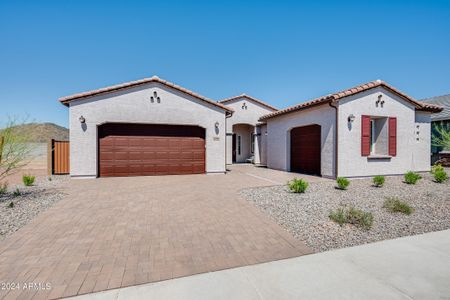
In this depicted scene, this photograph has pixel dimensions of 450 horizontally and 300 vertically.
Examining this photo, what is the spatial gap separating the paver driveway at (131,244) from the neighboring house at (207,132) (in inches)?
201

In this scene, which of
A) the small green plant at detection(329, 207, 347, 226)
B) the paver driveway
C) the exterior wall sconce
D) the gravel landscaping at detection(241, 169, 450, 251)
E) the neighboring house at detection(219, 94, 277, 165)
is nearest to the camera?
the paver driveway

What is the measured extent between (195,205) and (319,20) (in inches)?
378

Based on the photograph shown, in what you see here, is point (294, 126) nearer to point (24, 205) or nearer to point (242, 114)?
point (242, 114)

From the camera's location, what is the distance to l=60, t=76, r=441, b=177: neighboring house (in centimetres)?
1005

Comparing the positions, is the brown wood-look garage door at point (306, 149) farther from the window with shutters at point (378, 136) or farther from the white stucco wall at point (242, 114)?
the white stucco wall at point (242, 114)

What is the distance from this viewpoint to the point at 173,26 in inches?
390

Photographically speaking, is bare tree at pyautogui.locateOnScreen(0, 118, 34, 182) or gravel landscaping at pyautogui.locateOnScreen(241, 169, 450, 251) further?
bare tree at pyautogui.locateOnScreen(0, 118, 34, 182)

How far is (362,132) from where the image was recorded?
10.0 metres

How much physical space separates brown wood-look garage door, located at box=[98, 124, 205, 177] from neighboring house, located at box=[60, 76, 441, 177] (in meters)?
0.05

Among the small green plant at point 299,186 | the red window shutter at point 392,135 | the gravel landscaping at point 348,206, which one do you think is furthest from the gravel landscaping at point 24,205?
the red window shutter at point 392,135

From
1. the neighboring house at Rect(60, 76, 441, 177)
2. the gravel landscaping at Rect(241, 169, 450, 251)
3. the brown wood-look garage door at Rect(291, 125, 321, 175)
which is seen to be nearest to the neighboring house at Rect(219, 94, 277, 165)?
the brown wood-look garage door at Rect(291, 125, 321, 175)

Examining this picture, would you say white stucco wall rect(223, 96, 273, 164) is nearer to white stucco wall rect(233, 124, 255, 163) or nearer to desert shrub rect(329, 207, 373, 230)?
white stucco wall rect(233, 124, 255, 163)

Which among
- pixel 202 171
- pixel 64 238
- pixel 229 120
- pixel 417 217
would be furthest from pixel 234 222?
pixel 229 120

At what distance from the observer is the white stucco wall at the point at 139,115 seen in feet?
33.9
